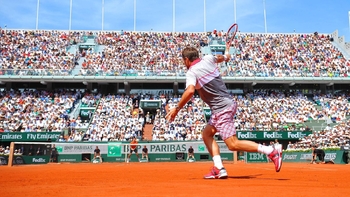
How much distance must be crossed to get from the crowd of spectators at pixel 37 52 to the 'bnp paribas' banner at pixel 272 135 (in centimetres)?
1979

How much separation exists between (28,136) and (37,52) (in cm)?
1482

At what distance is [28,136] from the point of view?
1168 inches

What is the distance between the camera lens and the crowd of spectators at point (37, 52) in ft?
122

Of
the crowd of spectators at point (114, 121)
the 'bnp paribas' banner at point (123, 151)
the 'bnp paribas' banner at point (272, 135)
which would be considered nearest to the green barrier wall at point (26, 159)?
the 'bnp paribas' banner at point (123, 151)

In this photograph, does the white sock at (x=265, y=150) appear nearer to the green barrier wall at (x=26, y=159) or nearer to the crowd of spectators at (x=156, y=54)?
the green barrier wall at (x=26, y=159)

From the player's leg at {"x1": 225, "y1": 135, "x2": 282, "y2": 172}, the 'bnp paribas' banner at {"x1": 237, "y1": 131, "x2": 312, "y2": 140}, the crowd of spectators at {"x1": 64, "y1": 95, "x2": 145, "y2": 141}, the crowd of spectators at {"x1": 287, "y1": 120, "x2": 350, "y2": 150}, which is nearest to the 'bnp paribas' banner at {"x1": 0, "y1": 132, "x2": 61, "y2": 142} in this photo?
the crowd of spectators at {"x1": 64, "y1": 95, "x2": 145, "y2": 141}

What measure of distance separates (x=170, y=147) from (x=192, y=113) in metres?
10.5

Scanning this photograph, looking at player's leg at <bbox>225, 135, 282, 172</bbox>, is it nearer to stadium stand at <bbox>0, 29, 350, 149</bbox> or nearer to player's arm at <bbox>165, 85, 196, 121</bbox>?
player's arm at <bbox>165, 85, 196, 121</bbox>

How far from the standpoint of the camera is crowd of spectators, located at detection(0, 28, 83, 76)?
3725 centimetres

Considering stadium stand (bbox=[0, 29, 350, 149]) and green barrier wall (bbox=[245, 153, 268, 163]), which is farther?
stadium stand (bbox=[0, 29, 350, 149])

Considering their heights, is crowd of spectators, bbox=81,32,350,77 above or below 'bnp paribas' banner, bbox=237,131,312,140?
above

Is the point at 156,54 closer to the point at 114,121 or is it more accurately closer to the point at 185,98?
the point at 114,121

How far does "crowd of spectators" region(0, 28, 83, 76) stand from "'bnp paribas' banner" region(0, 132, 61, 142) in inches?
362

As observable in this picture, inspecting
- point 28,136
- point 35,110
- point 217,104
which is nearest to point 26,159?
point 28,136
